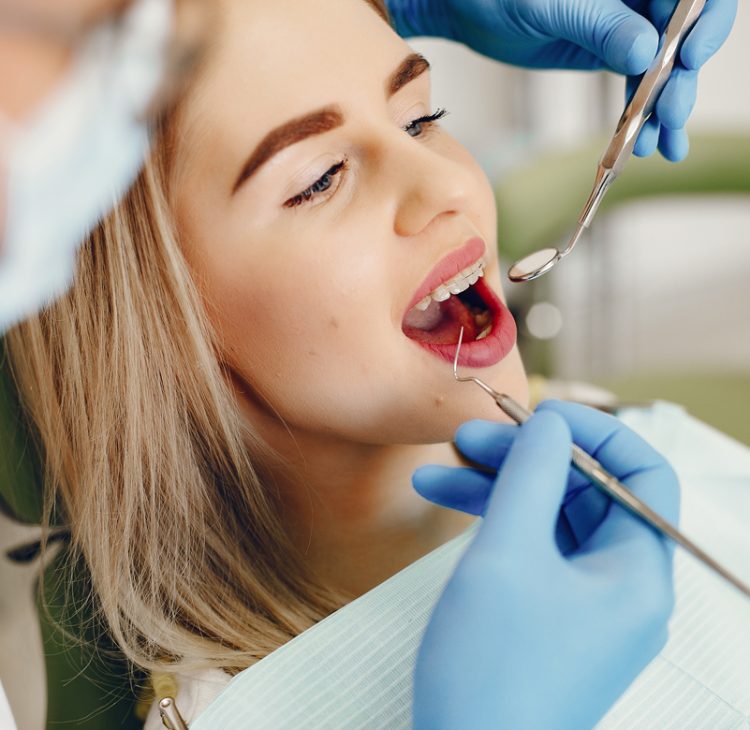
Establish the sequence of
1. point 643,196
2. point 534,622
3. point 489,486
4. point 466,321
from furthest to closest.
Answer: point 643,196 → point 466,321 → point 489,486 → point 534,622

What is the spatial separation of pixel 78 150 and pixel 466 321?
0.29 m

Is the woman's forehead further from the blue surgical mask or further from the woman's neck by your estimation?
the woman's neck

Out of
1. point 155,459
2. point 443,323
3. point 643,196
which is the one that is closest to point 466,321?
point 443,323

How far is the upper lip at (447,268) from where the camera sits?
0.55m

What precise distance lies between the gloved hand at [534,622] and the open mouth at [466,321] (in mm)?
137

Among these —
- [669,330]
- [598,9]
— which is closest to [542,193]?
[598,9]

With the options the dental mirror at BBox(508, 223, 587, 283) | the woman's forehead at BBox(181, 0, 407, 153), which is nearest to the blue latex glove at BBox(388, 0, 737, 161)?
the dental mirror at BBox(508, 223, 587, 283)

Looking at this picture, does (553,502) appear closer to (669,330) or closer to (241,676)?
(241,676)

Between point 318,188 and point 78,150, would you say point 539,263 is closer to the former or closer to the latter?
point 318,188

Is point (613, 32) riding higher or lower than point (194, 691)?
higher

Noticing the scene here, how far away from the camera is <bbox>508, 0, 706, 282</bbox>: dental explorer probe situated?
560 millimetres

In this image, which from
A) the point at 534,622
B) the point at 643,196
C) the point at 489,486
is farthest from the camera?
A: the point at 643,196

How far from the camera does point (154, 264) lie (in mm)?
559

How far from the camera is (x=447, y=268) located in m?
0.56
